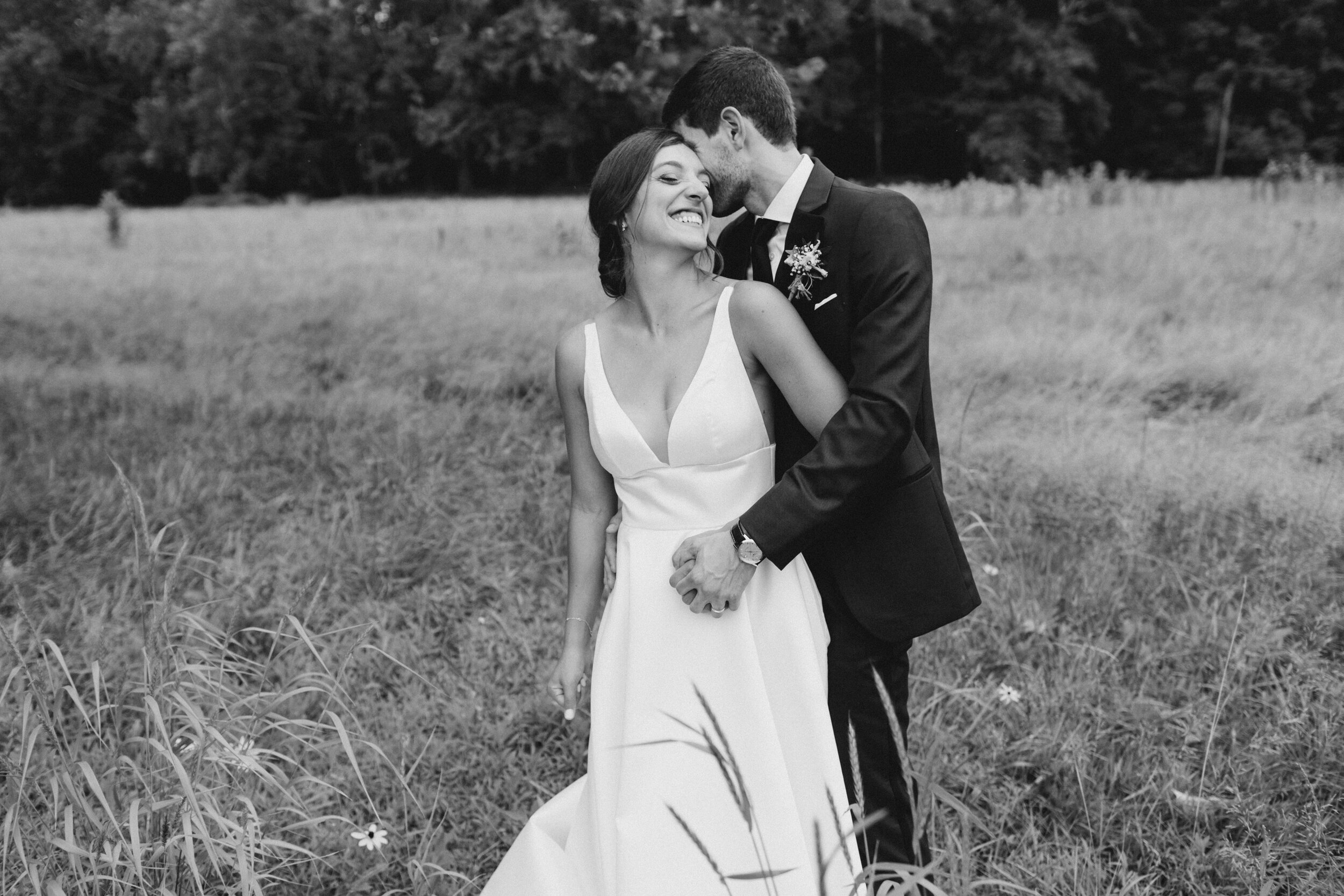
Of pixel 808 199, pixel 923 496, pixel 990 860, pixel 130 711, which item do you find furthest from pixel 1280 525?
pixel 130 711

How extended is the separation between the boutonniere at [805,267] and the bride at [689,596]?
10cm

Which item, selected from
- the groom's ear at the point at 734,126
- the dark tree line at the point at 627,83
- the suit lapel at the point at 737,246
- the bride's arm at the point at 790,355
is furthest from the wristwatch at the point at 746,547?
the dark tree line at the point at 627,83

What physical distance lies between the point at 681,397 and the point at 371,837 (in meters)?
1.47

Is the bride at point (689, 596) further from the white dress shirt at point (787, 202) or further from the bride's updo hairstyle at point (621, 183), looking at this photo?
the white dress shirt at point (787, 202)

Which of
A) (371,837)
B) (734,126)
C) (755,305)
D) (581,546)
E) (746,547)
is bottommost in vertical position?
(371,837)

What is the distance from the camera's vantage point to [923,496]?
2160 mm

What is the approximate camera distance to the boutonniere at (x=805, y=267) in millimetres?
2146

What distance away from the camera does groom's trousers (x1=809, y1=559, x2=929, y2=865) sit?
85.8 inches

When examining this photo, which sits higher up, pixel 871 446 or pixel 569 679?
pixel 871 446

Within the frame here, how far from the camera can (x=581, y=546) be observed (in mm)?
2391

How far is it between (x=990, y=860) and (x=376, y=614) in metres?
2.28

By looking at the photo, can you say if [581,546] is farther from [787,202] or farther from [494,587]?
[494,587]

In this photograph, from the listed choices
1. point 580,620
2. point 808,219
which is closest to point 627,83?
point 808,219

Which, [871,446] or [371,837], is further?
[371,837]
